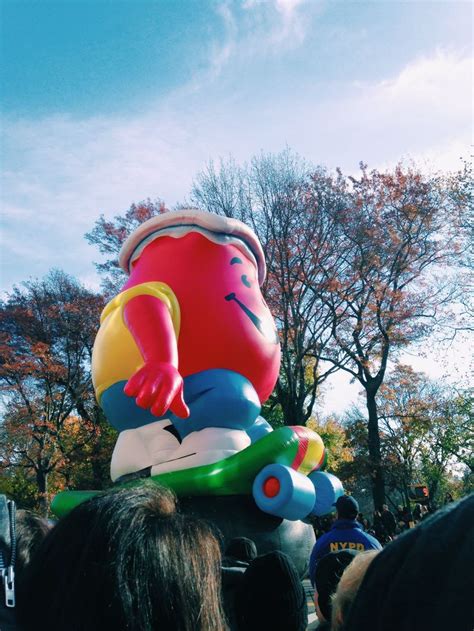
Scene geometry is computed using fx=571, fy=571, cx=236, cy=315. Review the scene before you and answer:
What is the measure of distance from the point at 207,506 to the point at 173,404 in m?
1.21

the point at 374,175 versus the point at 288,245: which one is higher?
the point at 374,175

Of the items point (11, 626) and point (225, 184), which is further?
point (225, 184)

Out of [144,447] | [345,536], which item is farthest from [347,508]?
[144,447]

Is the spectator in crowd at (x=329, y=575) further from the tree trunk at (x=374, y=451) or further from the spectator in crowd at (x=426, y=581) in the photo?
the tree trunk at (x=374, y=451)

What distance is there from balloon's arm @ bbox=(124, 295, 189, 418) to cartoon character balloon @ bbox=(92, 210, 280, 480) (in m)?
0.01

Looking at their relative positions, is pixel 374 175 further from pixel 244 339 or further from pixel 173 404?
pixel 173 404

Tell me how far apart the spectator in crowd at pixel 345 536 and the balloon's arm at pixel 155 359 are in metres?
A: 1.47

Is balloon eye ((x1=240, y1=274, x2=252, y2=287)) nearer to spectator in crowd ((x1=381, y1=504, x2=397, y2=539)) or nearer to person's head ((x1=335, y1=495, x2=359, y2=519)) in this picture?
person's head ((x1=335, y1=495, x2=359, y2=519))

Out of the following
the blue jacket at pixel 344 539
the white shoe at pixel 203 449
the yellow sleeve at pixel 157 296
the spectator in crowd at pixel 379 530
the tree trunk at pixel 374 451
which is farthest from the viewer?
the tree trunk at pixel 374 451

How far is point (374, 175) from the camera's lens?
1444 cm

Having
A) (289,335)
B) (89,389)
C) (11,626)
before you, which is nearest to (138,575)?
(11,626)

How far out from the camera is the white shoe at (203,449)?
5441 millimetres

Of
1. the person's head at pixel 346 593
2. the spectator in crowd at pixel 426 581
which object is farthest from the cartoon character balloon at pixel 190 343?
the spectator in crowd at pixel 426 581

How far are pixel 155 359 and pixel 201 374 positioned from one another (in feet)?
3.04
